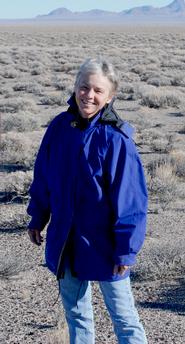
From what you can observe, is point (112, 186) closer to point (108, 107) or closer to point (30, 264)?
point (108, 107)

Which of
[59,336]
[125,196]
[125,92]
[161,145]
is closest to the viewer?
[125,196]

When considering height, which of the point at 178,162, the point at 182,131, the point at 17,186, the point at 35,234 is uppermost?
the point at 35,234

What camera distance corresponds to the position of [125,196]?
3.63 meters

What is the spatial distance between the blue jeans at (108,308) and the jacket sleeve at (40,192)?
1.37 feet

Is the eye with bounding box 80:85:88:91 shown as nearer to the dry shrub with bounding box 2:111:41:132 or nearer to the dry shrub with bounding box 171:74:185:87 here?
the dry shrub with bounding box 2:111:41:132

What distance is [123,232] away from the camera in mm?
3650

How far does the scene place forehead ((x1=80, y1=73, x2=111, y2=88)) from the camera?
367cm

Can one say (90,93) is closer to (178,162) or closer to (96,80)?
(96,80)

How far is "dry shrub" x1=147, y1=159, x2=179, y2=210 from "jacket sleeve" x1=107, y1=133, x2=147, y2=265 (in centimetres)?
601

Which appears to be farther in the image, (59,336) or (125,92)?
(125,92)

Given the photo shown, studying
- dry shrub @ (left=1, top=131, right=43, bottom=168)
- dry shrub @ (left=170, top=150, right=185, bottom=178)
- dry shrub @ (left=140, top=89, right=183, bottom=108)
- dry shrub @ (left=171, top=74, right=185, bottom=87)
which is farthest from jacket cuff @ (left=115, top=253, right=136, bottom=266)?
dry shrub @ (left=171, top=74, right=185, bottom=87)

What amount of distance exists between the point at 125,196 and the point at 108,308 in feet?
2.40

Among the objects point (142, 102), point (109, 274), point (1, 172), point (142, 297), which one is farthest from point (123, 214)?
point (142, 102)

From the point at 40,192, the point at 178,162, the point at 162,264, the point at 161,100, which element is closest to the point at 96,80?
the point at 40,192
